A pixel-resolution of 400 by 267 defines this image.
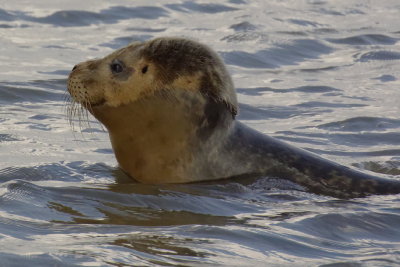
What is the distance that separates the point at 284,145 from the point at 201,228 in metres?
1.69

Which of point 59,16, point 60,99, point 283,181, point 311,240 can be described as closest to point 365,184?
point 283,181

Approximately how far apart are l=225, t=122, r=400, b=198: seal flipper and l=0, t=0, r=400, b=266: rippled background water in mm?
148

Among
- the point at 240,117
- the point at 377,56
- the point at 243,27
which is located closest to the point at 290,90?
the point at 240,117

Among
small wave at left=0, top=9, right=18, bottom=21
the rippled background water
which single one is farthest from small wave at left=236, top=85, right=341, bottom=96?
small wave at left=0, top=9, right=18, bottom=21

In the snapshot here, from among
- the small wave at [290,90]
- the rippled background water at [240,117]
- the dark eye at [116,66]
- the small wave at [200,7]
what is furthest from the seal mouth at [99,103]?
the small wave at [200,7]

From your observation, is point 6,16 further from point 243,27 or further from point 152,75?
point 152,75

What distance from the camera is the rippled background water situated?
20.2 ft

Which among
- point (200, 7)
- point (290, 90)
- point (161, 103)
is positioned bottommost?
point (290, 90)

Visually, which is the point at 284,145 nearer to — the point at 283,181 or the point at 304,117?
the point at 283,181

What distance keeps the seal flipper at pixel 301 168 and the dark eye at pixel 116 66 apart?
0.81 meters

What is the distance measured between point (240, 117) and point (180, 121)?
293 cm

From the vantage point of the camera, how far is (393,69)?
1309 centimetres

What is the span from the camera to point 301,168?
7.85 metres

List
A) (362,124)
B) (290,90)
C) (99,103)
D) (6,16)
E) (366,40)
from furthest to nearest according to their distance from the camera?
1. (366,40)
2. (6,16)
3. (290,90)
4. (362,124)
5. (99,103)
